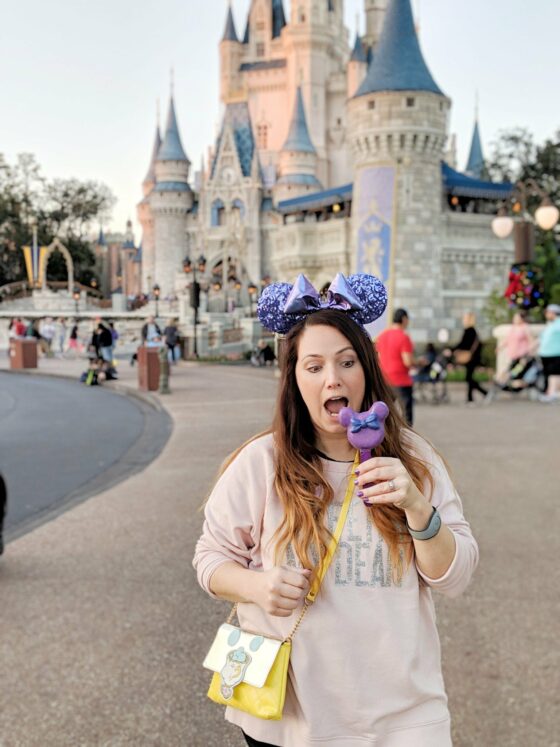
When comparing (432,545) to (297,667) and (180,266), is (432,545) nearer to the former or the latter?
(297,667)

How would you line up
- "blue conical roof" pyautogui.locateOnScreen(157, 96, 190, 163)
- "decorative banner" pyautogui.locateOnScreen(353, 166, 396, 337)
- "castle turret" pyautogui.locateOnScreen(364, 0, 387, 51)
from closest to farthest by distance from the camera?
"decorative banner" pyautogui.locateOnScreen(353, 166, 396, 337) < "blue conical roof" pyautogui.locateOnScreen(157, 96, 190, 163) < "castle turret" pyautogui.locateOnScreen(364, 0, 387, 51)

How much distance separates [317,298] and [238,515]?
0.54 metres

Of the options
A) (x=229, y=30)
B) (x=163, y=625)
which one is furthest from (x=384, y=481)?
(x=229, y=30)

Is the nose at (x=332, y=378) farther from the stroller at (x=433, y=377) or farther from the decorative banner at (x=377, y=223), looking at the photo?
the decorative banner at (x=377, y=223)

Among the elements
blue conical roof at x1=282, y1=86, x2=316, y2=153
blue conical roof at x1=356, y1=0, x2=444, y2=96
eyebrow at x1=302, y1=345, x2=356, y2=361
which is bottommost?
eyebrow at x1=302, y1=345, x2=356, y2=361

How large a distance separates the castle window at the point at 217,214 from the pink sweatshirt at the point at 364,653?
6257 cm

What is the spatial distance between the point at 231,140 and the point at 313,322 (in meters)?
64.5

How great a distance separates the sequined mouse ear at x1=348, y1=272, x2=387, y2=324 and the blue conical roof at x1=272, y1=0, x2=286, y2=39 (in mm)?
74650

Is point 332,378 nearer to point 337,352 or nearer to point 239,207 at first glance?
point 337,352

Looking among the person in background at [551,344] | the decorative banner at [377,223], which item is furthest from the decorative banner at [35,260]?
the person in background at [551,344]

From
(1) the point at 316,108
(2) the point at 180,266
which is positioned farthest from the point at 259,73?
(2) the point at 180,266

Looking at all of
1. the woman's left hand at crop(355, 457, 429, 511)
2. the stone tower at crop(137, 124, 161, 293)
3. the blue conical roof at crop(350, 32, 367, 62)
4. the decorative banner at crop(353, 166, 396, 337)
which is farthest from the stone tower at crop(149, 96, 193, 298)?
the woman's left hand at crop(355, 457, 429, 511)

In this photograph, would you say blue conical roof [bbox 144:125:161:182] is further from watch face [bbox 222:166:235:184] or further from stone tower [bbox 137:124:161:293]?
watch face [bbox 222:166:235:184]

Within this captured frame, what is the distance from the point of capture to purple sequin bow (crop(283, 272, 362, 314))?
1.92m
